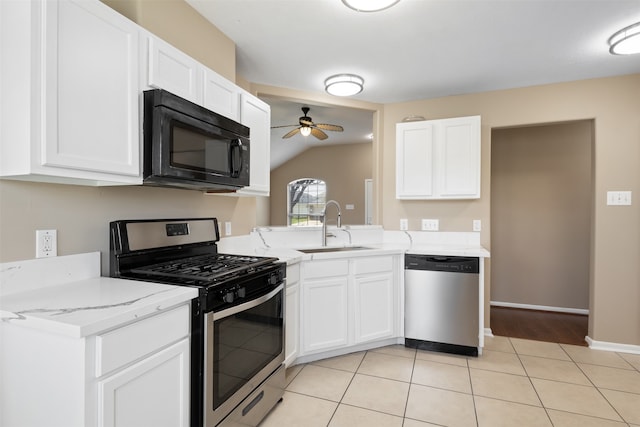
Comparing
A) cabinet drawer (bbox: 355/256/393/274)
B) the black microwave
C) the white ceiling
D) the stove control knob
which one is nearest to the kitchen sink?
cabinet drawer (bbox: 355/256/393/274)

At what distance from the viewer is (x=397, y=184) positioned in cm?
344

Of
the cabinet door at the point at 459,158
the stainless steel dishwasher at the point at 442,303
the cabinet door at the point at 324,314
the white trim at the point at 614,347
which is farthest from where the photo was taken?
the cabinet door at the point at 459,158

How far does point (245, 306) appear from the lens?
170cm

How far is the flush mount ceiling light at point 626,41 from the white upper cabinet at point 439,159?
1.03 meters

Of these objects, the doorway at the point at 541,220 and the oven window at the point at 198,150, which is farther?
the doorway at the point at 541,220

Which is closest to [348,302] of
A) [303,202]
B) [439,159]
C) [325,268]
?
[325,268]

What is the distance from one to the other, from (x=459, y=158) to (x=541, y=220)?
6.13 feet

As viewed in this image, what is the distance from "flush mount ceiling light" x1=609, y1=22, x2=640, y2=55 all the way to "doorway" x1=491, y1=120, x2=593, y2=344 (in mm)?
1702

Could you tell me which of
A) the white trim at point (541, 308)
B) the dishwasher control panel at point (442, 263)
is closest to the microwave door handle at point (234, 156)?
the dishwasher control panel at point (442, 263)

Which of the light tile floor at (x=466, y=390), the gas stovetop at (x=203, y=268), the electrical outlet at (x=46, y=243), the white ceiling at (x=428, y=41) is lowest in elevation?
the light tile floor at (x=466, y=390)

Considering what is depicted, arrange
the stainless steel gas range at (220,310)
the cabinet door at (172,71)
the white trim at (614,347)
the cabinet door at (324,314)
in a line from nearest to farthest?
the stainless steel gas range at (220,310) → the cabinet door at (172,71) → the cabinet door at (324,314) → the white trim at (614,347)

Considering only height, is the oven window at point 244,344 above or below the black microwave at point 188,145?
below

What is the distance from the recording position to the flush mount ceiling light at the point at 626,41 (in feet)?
7.27

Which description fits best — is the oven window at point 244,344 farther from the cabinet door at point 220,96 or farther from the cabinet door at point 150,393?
the cabinet door at point 220,96
